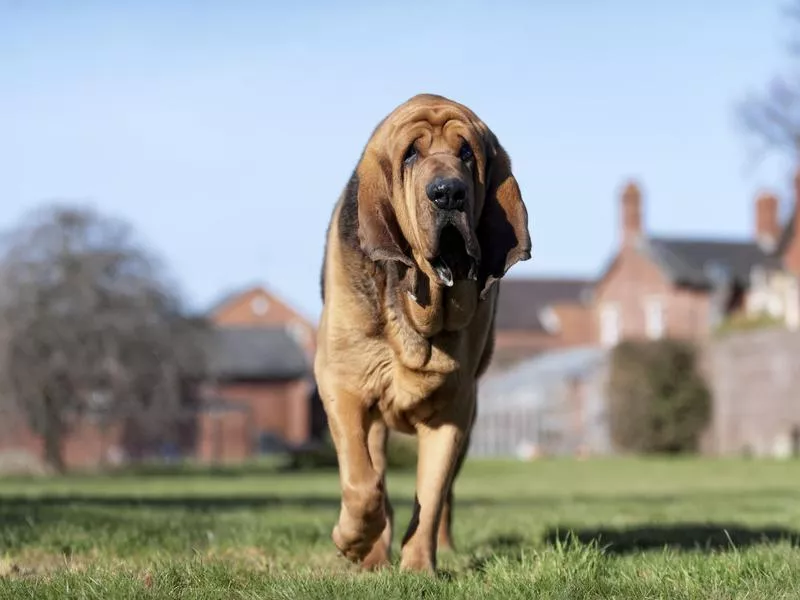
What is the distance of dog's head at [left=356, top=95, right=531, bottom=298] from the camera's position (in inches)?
211

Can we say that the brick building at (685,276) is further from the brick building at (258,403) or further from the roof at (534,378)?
the brick building at (258,403)

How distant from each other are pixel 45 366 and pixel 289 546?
3296cm

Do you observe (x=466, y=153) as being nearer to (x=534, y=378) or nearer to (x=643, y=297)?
(x=534, y=378)

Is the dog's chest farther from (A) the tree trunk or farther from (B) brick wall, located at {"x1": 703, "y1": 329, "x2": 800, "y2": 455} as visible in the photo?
(A) the tree trunk

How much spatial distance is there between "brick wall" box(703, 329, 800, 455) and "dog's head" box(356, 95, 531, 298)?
112 ft

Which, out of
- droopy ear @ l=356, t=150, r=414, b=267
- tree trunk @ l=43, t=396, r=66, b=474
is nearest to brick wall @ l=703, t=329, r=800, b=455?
tree trunk @ l=43, t=396, r=66, b=474

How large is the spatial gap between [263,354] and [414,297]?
Answer: 7083 cm

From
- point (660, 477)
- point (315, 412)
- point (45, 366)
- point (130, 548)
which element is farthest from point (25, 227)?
point (315, 412)

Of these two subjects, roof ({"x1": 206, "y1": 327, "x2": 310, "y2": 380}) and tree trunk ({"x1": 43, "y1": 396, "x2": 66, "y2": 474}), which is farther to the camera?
roof ({"x1": 206, "y1": 327, "x2": 310, "y2": 380})

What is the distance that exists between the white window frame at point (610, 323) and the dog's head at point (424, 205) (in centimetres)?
6411

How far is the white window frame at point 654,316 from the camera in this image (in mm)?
64938

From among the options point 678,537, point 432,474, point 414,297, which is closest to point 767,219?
point 678,537

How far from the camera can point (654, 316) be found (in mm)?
65562

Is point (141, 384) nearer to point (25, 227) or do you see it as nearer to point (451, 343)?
point (25, 227)
